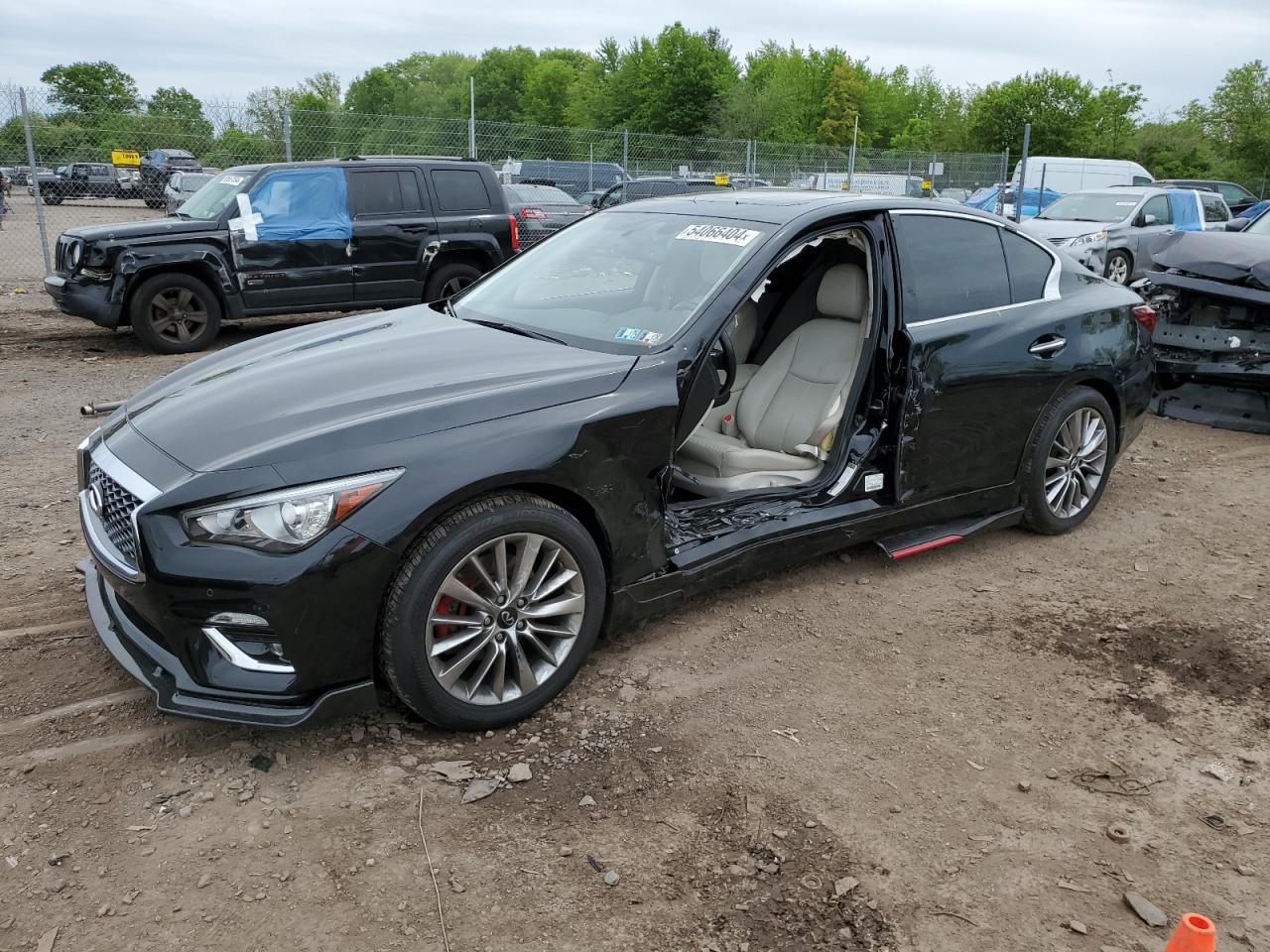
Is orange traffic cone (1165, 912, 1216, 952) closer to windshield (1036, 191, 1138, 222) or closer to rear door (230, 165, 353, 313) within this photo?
rear door (230, 165, 353, 313)

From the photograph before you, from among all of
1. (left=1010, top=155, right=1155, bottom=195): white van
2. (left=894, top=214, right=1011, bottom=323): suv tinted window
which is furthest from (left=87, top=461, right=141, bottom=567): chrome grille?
(left=1010, top=155, right=1155, bottom=195): white van

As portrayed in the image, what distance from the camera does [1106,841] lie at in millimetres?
2816

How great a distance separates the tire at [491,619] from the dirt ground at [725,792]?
15 cm

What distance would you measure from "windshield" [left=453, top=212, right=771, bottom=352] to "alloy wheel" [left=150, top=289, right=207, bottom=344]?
20.0 ft

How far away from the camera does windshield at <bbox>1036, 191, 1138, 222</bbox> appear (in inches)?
621

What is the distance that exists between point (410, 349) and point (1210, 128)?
2041 inches

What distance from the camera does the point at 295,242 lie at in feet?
32.1

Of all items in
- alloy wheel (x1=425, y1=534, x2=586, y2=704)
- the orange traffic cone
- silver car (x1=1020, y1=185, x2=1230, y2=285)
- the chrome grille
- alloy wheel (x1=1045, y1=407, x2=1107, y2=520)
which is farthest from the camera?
silver car (x1=1020, y1=185, x2=1230, y2=285)

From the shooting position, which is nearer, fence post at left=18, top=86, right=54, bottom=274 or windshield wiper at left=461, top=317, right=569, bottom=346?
windshield wiper at left=461, top=317, right=569, bottom=346

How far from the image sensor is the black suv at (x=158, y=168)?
14.4 metres

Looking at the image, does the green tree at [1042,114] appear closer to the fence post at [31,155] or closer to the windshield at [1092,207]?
the windshield at [1092,207]

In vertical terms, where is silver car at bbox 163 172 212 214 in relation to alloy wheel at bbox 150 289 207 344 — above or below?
above

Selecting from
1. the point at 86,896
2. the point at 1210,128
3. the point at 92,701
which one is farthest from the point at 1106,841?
the point at 1210,128

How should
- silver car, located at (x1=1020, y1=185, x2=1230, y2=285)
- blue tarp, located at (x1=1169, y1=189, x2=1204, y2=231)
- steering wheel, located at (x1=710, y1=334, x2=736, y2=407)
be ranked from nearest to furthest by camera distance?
steering wheel, located at (x1=710, y1=334, x2=736, y2=407) < silver car, located at (x1=1020, y1=185, x2=1230, y2=285) < blue tarp, located at (x1=1169, y1=189, x2=1204, y2=231)
